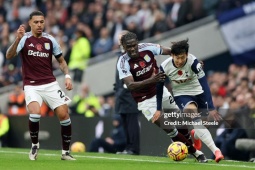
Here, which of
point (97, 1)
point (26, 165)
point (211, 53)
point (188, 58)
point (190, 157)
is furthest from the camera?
point (97, 1)

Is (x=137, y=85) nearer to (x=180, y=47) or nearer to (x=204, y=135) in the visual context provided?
(x=180, y=47)

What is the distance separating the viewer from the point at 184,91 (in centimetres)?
1488

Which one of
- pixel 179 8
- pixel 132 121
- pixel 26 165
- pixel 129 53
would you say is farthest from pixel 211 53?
pixel 26 165

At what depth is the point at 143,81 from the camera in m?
14.6

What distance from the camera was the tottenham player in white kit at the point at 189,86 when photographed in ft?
46.8

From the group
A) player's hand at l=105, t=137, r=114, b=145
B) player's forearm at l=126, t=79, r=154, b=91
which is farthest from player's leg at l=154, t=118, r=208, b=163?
Answer: player's hand at l=105, t=137, r=114, b=145

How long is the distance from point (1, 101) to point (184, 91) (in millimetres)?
10152

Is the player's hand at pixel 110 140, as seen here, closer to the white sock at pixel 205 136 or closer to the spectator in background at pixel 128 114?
the spectator in background at pixel 128 114

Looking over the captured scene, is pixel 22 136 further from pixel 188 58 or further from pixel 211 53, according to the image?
pixel 188 58

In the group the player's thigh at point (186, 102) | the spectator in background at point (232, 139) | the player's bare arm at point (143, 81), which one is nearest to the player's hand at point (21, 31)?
the player's bare arm at point (143, 81)

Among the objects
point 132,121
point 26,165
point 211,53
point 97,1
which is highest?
point 97,1

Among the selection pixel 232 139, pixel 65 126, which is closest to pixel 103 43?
pixel 232 139

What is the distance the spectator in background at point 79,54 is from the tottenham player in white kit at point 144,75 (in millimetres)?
8664
